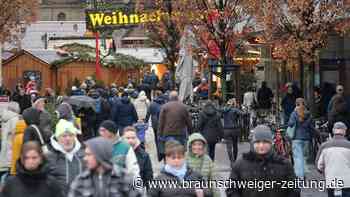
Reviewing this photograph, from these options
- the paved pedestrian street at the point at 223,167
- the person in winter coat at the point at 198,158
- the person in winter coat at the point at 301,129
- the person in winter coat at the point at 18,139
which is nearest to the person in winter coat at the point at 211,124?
the paved pedestrian street at the point at 223,167

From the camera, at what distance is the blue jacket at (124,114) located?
19500mm

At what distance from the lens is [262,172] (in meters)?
8.49

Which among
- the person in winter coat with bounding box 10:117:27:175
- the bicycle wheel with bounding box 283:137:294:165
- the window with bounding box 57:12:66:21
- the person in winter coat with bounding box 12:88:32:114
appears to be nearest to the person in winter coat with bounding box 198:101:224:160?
the bicycle wheel with bounding box 283:137:294:165

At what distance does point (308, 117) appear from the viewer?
16219 millimetres

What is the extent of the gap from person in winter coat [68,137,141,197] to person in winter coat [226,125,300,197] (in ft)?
5.88

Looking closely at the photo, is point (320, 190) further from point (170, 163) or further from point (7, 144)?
point (170, 163)

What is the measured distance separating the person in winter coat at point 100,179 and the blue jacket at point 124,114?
12.5m

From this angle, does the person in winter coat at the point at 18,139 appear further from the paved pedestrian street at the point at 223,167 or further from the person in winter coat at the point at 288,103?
the person in winter coat at the point at 288,103

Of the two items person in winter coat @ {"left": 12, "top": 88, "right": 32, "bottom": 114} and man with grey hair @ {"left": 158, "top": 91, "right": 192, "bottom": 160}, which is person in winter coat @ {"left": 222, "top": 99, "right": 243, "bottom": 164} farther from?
person in winter coat @ {"left": 12, "top": 88, "right": 32, "bottom": 114}

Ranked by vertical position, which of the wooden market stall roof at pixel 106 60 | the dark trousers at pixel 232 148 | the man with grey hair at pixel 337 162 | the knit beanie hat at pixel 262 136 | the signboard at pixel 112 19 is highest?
the signboard at pixel 112 19

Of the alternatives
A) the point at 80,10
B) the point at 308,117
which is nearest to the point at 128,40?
the point at 80,10

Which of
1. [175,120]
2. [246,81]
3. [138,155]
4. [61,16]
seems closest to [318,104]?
[246,81]

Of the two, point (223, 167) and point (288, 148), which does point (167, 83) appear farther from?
point (288, 148)

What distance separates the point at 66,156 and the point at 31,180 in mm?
1862
